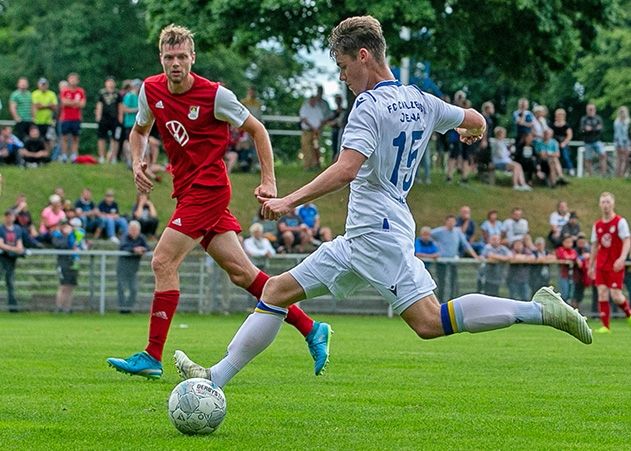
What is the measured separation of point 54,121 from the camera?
102 feet

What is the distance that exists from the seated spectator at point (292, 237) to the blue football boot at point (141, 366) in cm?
1520

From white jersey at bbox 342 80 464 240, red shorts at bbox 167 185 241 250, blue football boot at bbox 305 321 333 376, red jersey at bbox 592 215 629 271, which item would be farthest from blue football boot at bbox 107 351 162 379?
red jersey at bbox 592 215 629 271

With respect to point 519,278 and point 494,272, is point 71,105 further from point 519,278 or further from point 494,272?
point 519,278

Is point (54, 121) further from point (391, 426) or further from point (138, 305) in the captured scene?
point (391, 426)

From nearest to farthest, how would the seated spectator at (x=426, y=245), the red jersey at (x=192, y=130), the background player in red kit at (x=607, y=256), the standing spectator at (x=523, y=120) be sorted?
the red jersey at (x=192, y=130) → the background player in red kit at (x=607, y=256) → the seated spectator at (x=426, y=245) → the standing spectator at (x=523, y=120)

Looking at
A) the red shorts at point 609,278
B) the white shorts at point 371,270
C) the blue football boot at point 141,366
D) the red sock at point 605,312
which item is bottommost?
the red sock at point 605,312

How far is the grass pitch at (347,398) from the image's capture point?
7.07 metres

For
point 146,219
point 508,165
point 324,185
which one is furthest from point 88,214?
point 324,185

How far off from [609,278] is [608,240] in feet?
2.20

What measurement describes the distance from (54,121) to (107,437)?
81.8 feet

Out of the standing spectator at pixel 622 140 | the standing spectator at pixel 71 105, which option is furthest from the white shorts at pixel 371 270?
the standing spectator at pixel 622 140

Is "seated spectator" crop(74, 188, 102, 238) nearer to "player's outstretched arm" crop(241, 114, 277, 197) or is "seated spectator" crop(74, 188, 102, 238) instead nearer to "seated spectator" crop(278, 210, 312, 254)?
"seated spectator" crop(278, 210, 312, 254)

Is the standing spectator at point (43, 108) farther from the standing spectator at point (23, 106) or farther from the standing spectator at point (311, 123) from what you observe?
the standing spectator at point (311, 123)

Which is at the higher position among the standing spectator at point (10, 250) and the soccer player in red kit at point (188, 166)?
the soccer player in red kit at point (188, 166)
